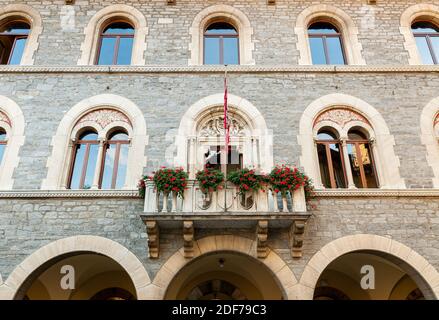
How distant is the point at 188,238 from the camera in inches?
317

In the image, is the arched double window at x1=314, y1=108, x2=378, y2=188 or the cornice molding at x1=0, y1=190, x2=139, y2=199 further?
the arched double window at x1=314, y1=108, x2=378, y2=188

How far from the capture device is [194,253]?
8.27 meters

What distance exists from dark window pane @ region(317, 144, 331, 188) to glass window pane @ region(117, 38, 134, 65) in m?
6.29

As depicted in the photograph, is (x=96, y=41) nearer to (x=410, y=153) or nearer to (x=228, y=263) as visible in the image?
(x=228, y=263)

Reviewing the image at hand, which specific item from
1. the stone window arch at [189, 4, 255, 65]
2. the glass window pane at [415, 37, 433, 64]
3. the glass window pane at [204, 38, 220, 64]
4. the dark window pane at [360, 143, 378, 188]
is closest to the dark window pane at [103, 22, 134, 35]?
the stone window arch at [189, 4, 255, 65]

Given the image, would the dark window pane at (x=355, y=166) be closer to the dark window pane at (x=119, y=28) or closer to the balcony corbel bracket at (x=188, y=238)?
the balcony corbel bracket at (x=188, y=238)

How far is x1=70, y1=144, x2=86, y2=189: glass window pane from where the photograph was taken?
951 cm

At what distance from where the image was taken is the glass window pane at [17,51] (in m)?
11.3

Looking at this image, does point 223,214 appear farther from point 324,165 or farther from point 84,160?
point 84,160

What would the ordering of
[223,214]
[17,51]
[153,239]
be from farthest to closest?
[17,51], [153,239], [223,214]

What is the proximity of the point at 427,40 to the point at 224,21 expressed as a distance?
6.46 metres

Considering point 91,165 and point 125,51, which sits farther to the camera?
point 125,51

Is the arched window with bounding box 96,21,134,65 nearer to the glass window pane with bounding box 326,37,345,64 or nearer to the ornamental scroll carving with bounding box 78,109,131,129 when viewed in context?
the ornamental scroll carving with bounding box 78,109,131,129

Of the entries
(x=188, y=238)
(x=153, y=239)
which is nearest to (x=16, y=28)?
(x=153, y=239)
